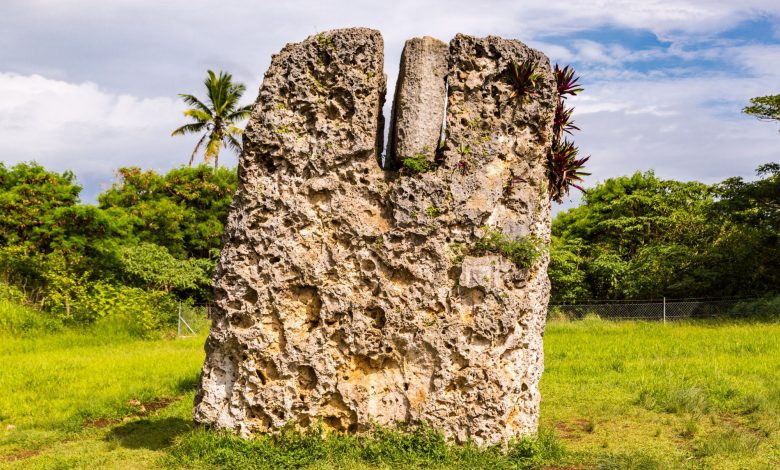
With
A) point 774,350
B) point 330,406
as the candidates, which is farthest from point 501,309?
point 774,350

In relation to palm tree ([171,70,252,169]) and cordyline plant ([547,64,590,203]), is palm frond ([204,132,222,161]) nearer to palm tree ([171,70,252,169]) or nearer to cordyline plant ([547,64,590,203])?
palm tree ([171,70,252,169])

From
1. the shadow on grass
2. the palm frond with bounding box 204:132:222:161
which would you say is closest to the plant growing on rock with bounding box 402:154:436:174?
the shadow on grass

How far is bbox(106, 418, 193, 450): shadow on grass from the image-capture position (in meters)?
9.80

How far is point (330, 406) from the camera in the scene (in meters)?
8.89

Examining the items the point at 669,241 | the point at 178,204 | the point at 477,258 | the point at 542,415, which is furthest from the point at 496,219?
the point at 178,204

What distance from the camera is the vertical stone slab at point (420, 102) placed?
935 centimetres

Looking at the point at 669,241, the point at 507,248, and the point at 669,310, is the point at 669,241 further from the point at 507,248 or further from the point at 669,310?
the point at 507,248

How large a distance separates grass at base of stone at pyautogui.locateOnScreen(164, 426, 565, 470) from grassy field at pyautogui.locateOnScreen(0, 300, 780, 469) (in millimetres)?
14

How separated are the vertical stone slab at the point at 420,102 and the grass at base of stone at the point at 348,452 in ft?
11.7

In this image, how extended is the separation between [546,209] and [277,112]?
385cm

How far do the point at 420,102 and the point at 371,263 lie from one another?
2252 mm

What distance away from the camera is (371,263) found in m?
9.03

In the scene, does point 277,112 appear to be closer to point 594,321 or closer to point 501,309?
point 501,309

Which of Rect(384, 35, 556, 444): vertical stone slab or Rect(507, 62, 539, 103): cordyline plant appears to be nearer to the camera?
Rect(384, 35, 556, 444): vertical stone slab
